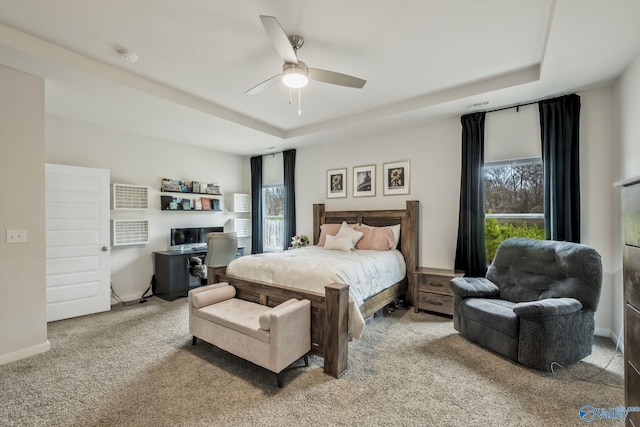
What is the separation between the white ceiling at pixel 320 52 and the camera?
1.97 m

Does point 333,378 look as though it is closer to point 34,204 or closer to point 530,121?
point 34,204

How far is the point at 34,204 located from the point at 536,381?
4705mm

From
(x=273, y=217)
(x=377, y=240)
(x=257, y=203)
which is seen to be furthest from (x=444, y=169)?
(x=257, y=203)

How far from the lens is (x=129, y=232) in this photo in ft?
14.0

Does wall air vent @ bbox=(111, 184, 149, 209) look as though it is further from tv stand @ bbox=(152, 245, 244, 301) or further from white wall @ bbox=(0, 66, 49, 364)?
white wall @ bbox=(0, 66, 49, 364)

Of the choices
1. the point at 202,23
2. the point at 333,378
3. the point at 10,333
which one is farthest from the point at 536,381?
the point at 10,333

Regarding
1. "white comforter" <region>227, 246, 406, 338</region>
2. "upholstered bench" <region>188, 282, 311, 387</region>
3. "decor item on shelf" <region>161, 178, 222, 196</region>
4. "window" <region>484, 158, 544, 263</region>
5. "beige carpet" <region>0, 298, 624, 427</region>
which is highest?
"decor item on shelf" <region>161, 178, 222, 196</region>

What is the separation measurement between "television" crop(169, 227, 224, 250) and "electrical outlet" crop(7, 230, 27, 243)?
7.43 ft

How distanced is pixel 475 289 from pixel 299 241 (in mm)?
2846

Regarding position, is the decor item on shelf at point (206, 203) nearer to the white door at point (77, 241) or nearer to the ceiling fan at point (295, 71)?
the white door at point (77, 241)

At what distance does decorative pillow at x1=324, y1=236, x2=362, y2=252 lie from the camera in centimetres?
387

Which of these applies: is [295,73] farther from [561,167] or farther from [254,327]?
[561,167]

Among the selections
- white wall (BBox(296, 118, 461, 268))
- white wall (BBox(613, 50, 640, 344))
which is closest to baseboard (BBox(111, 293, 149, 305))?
white wall (BBox(296, 118, 461, 268))

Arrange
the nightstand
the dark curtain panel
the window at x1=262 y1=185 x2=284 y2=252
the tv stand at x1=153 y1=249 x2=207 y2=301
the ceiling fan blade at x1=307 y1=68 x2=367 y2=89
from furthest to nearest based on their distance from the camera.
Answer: the window at x1=262 y1=185 x2=284 y2=252, the tv stand at x1=153 y1=249 x2=207 y2=301, the nightstand, the dark curtain panel, the ceiling fan blade at x1=307 y1=68 x2=367 y2=89
